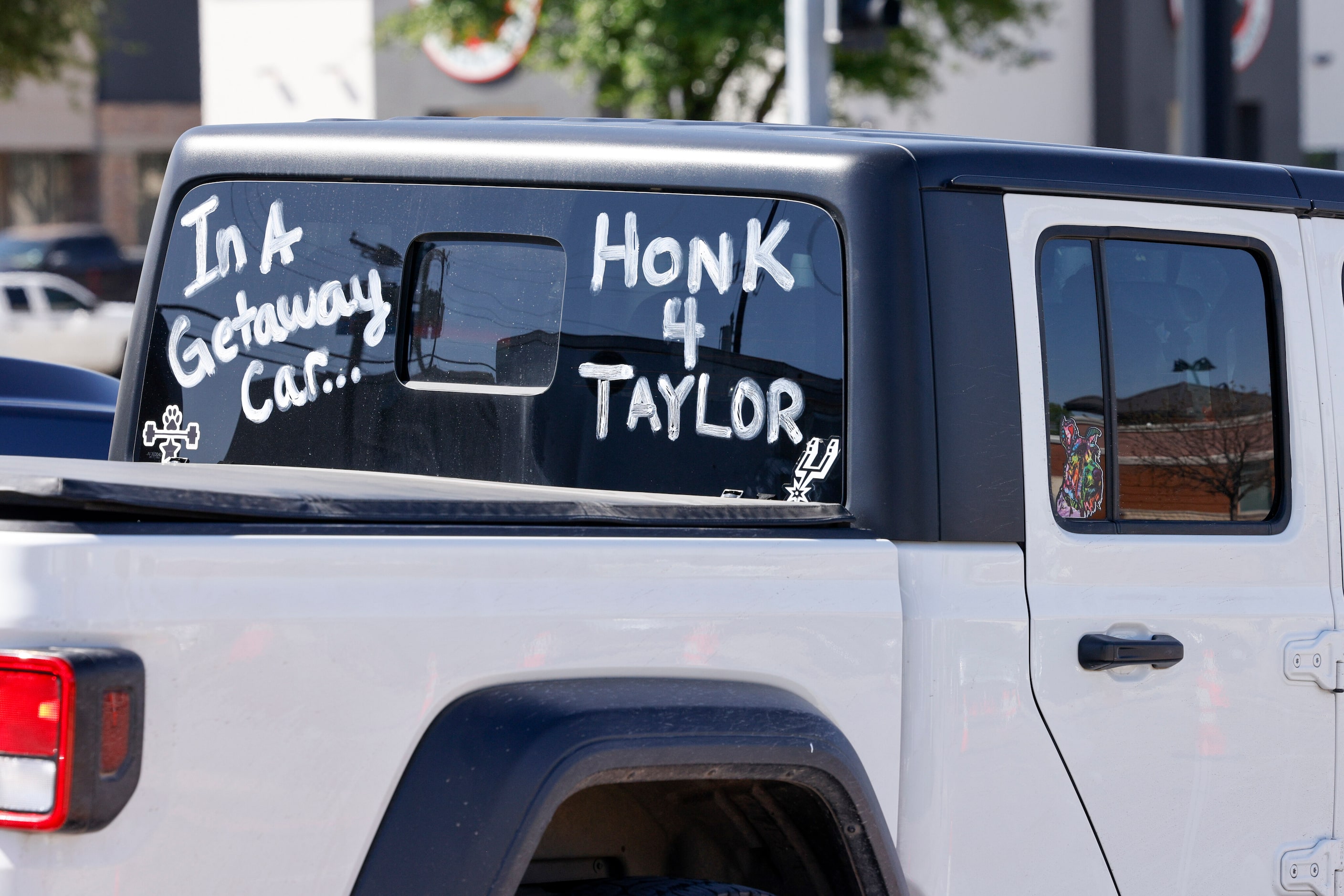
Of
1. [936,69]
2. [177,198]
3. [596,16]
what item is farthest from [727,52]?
[177,198]

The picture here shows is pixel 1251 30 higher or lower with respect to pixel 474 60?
higher

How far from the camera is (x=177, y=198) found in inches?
111

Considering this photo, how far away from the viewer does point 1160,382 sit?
2.46m

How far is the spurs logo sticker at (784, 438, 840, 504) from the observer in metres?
2.21

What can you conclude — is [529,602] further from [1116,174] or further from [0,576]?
[1116,174]

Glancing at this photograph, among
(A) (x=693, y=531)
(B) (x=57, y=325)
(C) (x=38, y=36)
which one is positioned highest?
(C) (x=38, y=36)

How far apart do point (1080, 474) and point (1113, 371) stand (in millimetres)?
178

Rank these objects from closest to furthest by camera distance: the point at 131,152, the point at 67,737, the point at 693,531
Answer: the point at 67,737 < the point at 693,531 < the point at 131,152

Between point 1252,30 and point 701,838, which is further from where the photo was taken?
point 1252,30

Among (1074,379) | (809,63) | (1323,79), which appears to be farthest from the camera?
(1323,79)

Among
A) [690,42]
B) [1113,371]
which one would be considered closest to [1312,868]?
[1113,371]

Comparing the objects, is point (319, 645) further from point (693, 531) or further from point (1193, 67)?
point (1193, 67)

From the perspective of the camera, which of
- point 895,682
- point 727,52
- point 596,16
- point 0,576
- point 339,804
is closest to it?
point 0,576

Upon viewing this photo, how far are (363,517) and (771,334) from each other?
2.40 ft
